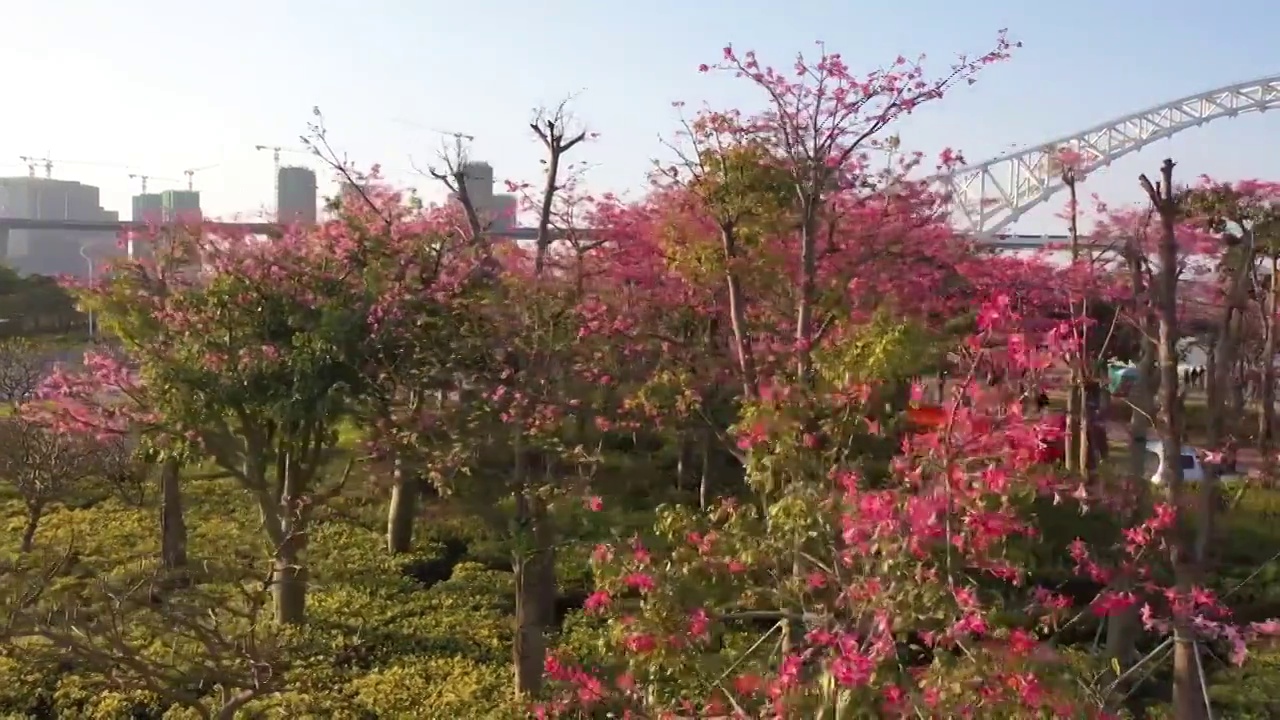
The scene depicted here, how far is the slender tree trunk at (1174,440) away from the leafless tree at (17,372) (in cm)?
1566

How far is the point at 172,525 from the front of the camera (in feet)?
34.5

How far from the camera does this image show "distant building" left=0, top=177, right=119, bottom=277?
62281mm

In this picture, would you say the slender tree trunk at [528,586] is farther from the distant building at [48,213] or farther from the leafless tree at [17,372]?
the distant building at [48,213]

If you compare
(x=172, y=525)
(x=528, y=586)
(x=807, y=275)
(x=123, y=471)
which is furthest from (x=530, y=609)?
(x=123, y=471)

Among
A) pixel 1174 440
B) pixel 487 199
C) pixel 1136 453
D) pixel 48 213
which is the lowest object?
pixel 1136 453

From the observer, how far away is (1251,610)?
983 cm

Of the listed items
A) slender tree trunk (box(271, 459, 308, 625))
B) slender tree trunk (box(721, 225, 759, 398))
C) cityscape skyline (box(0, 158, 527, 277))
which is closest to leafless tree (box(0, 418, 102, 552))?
slender tree trunk (box(271, 459, 308, 625))

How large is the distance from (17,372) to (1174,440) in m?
18.5

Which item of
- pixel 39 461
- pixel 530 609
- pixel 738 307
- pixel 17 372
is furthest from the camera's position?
pixel 17 372

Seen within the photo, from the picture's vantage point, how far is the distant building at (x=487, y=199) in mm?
11235

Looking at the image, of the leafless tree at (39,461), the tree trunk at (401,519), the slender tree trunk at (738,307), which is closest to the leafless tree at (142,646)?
A: the leafless tree at (39,461)

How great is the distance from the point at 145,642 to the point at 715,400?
5.81 m

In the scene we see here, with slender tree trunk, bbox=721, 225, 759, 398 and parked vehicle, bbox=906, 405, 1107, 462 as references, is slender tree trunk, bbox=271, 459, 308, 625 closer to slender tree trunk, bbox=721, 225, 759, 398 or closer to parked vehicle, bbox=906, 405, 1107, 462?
slender tree trunk, bbox=721, 225, 759, 398

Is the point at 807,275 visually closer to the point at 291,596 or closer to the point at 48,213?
the point at 291,596
